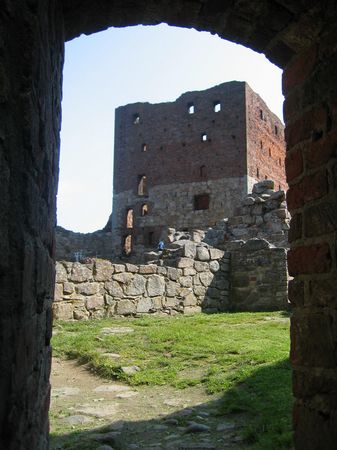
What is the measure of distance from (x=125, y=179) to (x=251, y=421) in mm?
27123

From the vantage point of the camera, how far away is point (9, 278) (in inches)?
56.3

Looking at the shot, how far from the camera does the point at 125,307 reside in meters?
8.66

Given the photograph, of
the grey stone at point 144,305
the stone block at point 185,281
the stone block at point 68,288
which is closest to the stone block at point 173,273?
the stone block at point 185,281

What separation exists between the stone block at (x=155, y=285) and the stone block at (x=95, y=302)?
3.54ft

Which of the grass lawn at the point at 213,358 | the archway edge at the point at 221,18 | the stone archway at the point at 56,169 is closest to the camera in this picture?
the stone archway at the point at 56,169

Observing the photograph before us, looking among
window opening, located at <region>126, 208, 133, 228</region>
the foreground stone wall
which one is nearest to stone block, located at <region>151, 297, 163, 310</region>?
the foreground stone wall

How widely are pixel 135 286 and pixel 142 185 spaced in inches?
838

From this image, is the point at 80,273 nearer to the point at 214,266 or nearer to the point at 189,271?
the point at 189,271

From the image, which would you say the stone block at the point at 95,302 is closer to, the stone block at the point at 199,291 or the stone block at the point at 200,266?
the stone block at the point at 199,291

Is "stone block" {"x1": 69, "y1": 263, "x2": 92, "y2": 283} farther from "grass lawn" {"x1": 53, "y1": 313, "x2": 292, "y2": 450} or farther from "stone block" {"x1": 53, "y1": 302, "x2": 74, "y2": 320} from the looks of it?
"grass lawn" {"x1": 53, "y1": 313, "x2": 292, "y2": 450}

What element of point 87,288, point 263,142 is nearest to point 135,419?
point 87,288

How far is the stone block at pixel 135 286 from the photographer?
876 cm

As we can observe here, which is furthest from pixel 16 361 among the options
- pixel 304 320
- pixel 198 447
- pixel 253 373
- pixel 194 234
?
pixel 194 234

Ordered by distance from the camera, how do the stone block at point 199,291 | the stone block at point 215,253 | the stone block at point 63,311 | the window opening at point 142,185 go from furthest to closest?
the window opening at point 142,185 → the stone block at point 215,253 → the stone block at point 199,291 → the stone block at point 63,311
